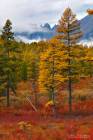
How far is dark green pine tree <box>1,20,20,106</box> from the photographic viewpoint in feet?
191

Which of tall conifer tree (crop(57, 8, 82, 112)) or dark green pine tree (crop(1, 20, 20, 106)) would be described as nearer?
tall conifer tree (crop(57, 8, 82, 112))

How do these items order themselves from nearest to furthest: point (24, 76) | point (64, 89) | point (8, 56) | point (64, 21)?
point (64, 21), point (8, 56), point (64, 89), point (24, 76)

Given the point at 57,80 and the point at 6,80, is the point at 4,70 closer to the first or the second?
the point at 6,80

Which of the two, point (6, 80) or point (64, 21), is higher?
point (64, 21)

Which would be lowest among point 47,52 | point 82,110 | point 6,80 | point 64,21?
point 82,110

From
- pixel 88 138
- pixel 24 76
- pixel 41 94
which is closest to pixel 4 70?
pixel 41 94

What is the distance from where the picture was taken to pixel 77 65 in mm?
55375

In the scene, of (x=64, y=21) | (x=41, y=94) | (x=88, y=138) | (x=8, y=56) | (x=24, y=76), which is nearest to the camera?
(x=88, y=138)

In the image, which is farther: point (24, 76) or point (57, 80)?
point (24, 76)

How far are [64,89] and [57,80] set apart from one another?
3675 cm

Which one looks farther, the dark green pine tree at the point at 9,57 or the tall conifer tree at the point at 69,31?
the dark green pine tree at the point at 9,57

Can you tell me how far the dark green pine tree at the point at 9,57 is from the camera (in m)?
58.1

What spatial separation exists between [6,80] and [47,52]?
8.56 m

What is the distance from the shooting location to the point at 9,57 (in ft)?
193
